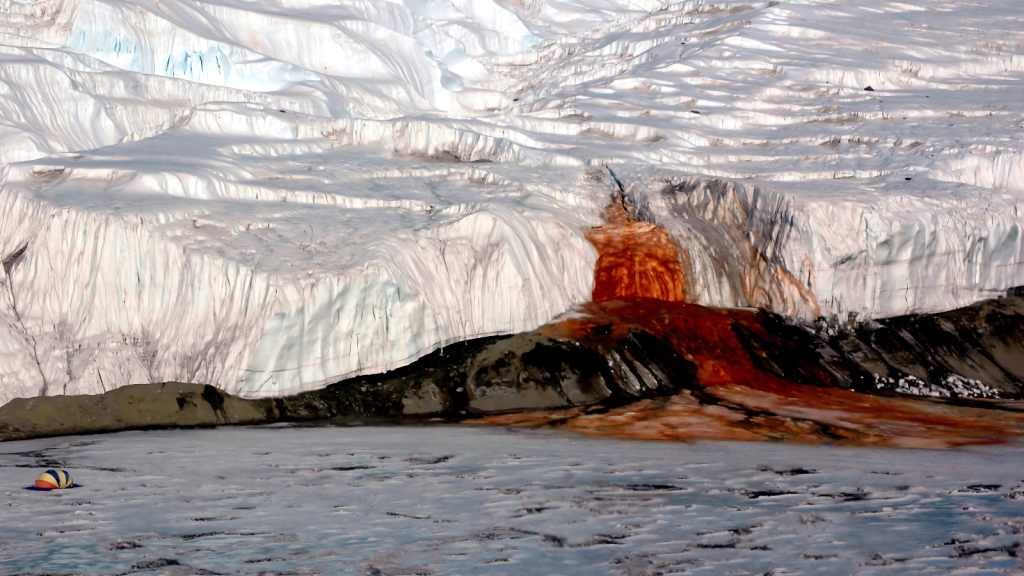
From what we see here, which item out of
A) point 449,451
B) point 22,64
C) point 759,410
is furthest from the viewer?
point 22,64

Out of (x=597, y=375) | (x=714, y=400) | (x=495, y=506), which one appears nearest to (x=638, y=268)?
(x=597, y=375)

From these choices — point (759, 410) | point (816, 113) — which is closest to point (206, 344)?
point (759, 410)

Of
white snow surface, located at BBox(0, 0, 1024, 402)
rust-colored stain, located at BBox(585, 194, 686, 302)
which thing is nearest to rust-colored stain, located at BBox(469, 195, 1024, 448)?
rust-colored stain, located at BBox(585, 194, 686, 302)

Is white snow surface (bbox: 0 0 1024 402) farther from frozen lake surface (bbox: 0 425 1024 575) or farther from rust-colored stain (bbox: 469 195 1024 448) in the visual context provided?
frozen lake surface (bbox: 0 425 1024 575)

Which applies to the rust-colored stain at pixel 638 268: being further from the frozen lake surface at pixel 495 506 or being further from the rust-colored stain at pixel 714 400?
the frozen lake surface at pixel 495 506

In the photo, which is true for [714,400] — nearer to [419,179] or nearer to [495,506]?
[495,506]

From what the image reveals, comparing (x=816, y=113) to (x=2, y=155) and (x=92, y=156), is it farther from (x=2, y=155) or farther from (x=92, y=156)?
(x=2, y=155)
